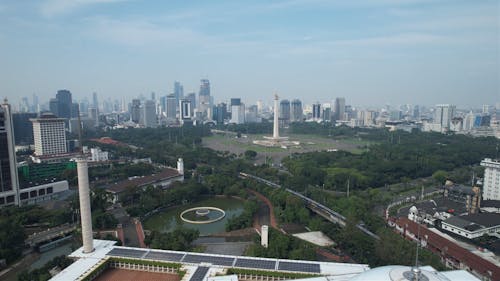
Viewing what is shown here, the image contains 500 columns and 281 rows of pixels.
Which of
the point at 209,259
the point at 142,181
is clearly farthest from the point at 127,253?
the point at 142,181

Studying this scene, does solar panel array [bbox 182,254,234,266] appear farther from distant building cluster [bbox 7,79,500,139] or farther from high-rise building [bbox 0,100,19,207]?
distant building cluster [bbox 7,79,500,139]

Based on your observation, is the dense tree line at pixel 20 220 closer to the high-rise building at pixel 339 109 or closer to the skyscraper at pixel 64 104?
the skyscraper at pixel 64 104

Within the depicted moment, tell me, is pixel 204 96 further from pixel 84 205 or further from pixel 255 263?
pixel 255 263

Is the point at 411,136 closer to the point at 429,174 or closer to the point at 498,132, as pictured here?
the point at 498,132

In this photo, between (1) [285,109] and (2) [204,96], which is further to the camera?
(2) [204,96]

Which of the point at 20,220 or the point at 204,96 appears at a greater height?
the point at 204,96

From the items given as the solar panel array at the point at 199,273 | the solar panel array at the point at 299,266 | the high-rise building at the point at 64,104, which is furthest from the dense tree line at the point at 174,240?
the high-rise building at the point at 64,104
